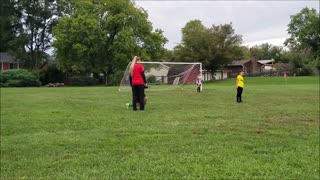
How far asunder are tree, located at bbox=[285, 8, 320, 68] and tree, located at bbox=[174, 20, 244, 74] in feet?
60.5

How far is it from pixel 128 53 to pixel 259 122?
51.1 m

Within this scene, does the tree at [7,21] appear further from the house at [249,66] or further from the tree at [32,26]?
the house at [249,66]

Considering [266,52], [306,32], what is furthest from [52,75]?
[266,52]

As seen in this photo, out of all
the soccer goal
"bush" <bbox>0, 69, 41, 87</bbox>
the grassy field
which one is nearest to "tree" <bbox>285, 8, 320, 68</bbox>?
"bush" <bbox>0, 69, 41, 87</bbox>

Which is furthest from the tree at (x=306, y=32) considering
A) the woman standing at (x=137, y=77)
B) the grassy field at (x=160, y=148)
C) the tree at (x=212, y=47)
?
the grassy field at (x=160, y=148)

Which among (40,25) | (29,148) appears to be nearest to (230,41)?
(40,25)

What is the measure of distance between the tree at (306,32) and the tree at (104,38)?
34.3 meters

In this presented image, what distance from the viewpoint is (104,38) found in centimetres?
6272

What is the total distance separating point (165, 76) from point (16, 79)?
109ft

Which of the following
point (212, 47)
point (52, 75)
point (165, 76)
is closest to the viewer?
point (165, 76)

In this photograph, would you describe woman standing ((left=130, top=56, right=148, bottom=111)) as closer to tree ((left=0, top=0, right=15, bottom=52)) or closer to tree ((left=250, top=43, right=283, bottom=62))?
tree ((left=0, top=0, right=15, bottom=52))

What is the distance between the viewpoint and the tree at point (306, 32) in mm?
83812

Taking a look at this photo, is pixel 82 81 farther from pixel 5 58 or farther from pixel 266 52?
pixel 266 52

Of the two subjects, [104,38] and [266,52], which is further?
[266,52]
